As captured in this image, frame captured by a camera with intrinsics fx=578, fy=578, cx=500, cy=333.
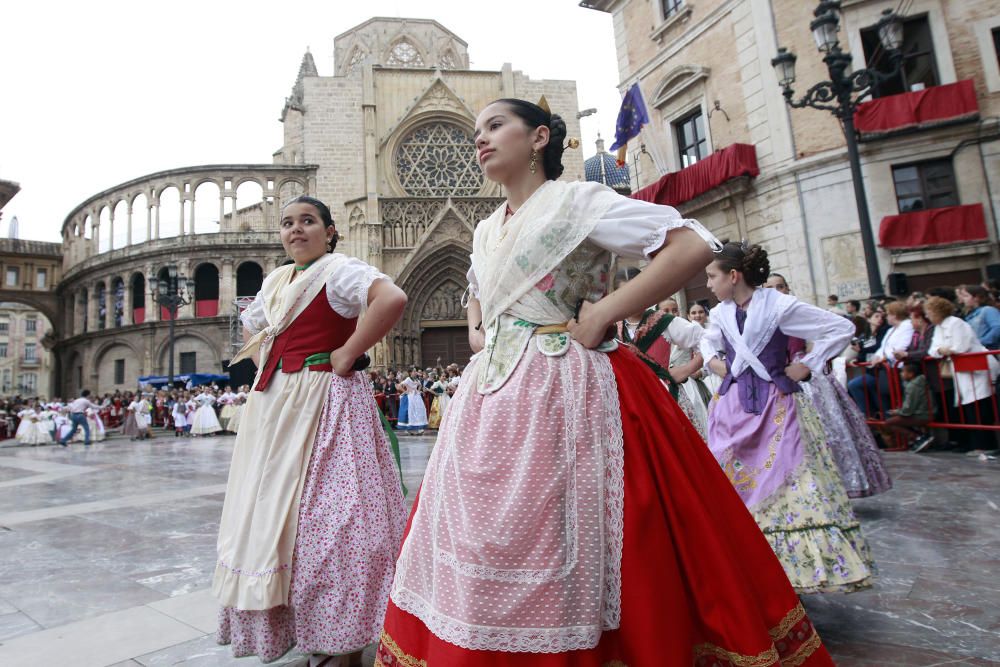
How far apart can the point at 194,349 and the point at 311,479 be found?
30689 mm

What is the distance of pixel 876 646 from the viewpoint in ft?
6.97

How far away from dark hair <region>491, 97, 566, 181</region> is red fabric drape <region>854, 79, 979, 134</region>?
11.5m

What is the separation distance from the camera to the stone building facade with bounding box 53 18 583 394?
26000mm

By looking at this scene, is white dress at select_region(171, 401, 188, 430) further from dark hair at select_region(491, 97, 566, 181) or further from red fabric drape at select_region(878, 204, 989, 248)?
dark hair at select_region(491, 97, 566, 181)

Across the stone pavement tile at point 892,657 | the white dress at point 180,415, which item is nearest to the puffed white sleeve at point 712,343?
the stone pavement tile at point 892,657

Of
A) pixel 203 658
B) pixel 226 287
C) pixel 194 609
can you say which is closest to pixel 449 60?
pixel 226 287

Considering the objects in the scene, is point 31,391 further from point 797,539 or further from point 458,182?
point 797,539

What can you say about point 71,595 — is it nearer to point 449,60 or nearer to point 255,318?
point 255,318

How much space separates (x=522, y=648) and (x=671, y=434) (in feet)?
1.95

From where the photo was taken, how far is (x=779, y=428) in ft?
9.19

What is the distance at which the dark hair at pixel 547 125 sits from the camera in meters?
1.71

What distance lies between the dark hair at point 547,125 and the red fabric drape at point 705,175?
1026 cm

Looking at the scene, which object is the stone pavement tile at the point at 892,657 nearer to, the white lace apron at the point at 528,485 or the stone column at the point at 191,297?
the white lace apron at the point at 528,485

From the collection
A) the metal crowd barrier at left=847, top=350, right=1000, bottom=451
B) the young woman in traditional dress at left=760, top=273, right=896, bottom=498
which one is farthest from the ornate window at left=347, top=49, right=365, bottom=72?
the young woman in traditional dress at left=760, top=273, right=896, bottom=498
